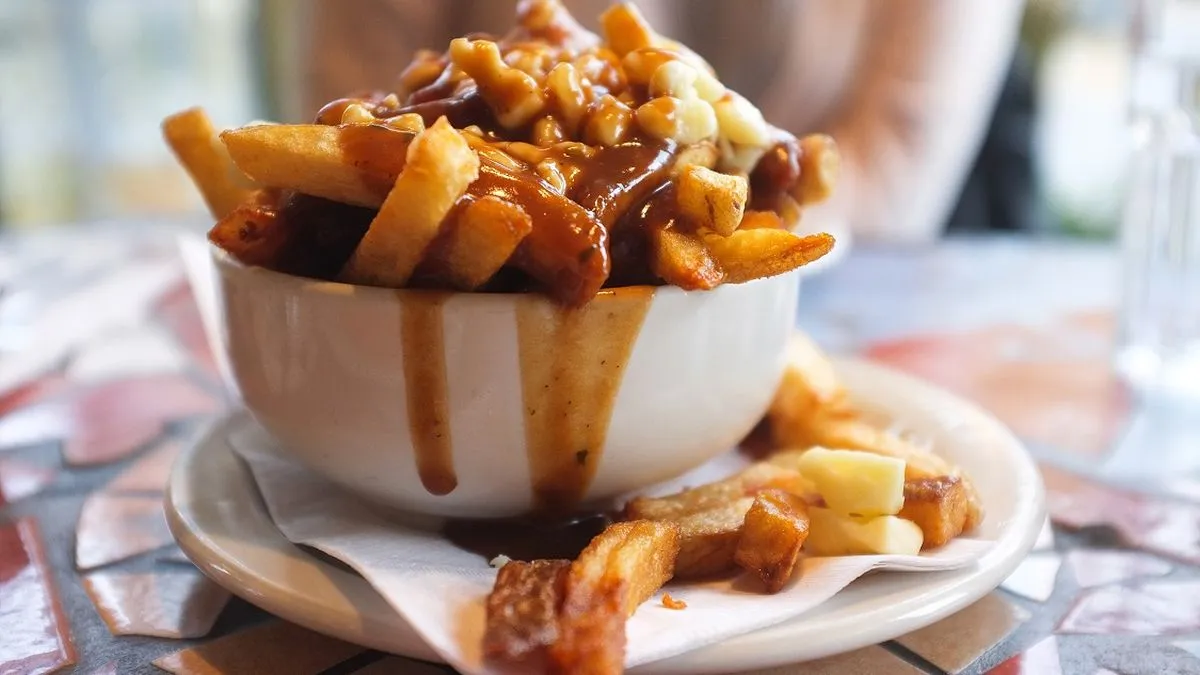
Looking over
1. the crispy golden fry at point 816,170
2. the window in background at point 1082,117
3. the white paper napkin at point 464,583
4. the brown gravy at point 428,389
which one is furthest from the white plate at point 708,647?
the window in background at point 1082,117

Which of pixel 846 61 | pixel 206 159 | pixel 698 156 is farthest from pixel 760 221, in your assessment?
pixel 846 61

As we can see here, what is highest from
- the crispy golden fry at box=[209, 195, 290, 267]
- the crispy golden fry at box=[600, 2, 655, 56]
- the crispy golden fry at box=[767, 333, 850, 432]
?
the crispy golden fry at box=[600, 2, 655, 56]

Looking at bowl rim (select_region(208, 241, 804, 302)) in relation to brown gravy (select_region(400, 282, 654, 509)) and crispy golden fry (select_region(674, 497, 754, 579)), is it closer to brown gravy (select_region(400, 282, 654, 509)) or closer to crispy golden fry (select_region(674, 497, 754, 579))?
brown gravy (select_region(400, 282, 654, 509))

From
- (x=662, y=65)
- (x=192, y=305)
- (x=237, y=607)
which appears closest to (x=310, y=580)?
(x=237, y=607)

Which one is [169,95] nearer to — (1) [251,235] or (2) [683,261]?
(1) [251,235]

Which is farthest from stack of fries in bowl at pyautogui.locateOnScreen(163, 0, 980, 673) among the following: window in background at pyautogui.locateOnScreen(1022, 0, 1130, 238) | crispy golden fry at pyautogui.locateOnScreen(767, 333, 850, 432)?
window in background at pyautogui.locateOnScreen(1022, 0, 1130, 238)

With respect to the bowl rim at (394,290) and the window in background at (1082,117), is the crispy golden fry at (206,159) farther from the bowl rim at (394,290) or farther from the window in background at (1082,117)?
the window in background at (1082,117)
